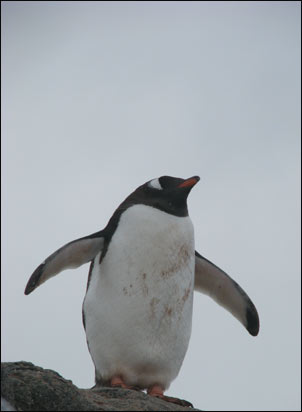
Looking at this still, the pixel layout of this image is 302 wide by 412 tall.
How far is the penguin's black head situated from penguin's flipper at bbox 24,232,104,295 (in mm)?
446

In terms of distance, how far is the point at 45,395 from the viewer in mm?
3381

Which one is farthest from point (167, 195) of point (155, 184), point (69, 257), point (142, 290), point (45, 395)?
point (45, 395)

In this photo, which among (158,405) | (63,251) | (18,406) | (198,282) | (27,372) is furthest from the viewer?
(198,282)

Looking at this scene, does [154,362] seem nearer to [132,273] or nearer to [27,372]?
[132,273]

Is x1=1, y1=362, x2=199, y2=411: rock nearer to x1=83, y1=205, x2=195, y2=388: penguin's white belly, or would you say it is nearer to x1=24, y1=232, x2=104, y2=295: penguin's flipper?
x1=83, y1=205, x2=195, y2=388: penguin's white belly

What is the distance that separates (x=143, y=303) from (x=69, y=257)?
3.66ft

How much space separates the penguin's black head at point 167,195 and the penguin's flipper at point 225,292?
1018mm

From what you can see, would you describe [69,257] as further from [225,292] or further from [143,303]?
[225,292]

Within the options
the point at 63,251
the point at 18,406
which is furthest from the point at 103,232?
the point at 18,406

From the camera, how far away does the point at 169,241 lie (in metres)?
5.88

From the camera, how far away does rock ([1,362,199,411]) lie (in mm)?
3285

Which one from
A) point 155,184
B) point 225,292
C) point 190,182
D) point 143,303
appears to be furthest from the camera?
point 225,292

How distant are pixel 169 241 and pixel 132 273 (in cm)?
44

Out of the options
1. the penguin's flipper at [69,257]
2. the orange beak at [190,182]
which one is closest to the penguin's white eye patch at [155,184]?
the orange beak at [190,182]
